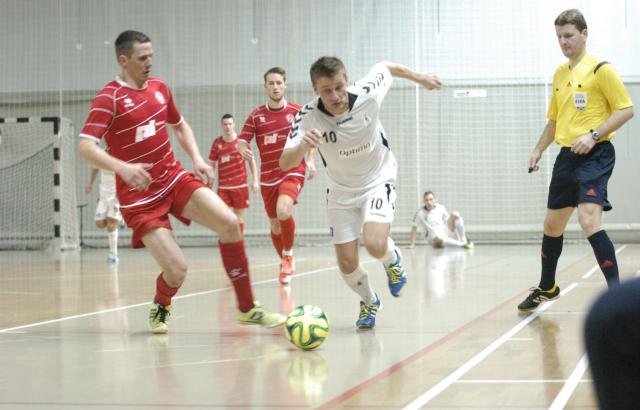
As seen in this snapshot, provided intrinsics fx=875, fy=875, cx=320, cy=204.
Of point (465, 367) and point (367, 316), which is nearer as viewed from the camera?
point (465, 367)

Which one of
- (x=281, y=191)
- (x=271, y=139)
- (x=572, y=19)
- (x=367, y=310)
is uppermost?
(x=572, y=19)

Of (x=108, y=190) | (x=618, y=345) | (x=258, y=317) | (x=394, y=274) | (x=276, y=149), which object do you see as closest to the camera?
(x=618, y=345)

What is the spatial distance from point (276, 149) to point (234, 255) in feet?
13.3

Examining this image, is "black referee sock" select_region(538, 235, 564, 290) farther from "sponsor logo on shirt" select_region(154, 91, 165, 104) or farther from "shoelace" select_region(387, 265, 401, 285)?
"sponsor logo on shirt" select_region(154, 91, 165, 104)

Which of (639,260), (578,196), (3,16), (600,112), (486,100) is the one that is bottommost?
(639,260)

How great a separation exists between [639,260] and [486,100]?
23.8ft

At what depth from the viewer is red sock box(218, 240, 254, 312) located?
535 centimetres

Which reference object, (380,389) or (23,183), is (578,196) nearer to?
(380,389)

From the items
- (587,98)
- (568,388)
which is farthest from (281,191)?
(568,388)

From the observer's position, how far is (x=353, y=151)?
5648 mm

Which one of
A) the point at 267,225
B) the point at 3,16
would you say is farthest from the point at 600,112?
the point at 3,16

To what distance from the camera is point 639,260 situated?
11891 mm

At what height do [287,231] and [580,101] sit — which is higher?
[580,101]

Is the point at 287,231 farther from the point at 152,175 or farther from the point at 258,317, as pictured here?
the point at 258,317
